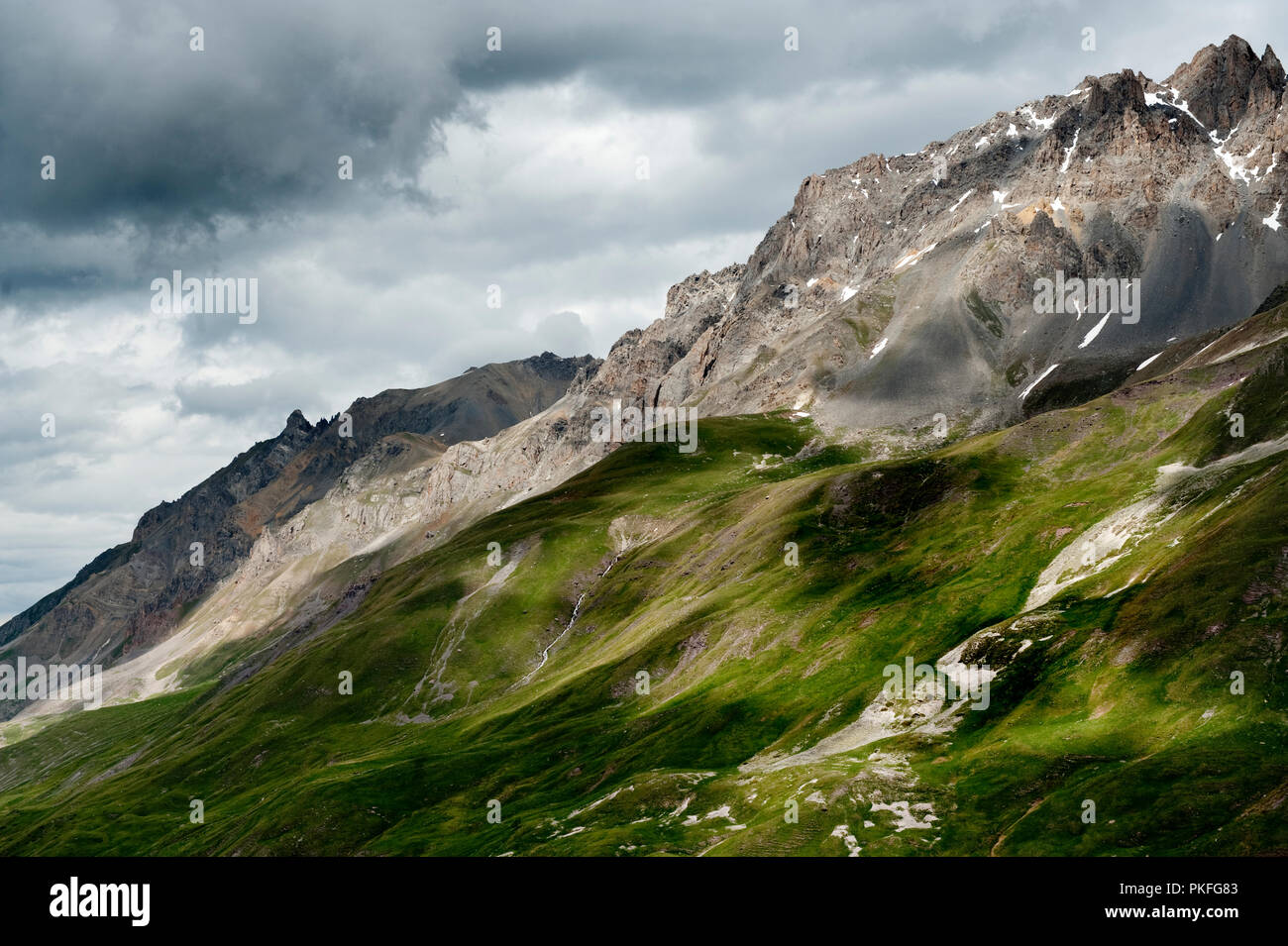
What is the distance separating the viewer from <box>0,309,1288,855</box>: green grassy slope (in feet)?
217

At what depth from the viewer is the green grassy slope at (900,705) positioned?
66000 millimetres

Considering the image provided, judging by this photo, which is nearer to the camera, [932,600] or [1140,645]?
[1140,645]

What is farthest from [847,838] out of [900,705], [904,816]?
[900,705]

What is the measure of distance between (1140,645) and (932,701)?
20310 mm

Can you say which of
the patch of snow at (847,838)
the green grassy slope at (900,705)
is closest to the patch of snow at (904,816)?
the green grassy slope at (900,705)

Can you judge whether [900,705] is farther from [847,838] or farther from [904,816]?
[847,838]

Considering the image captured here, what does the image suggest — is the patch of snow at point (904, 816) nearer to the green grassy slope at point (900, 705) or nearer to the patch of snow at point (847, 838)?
the green grassy slope at point (900, 705)

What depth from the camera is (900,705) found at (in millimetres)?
95000

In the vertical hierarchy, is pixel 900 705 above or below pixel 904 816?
above

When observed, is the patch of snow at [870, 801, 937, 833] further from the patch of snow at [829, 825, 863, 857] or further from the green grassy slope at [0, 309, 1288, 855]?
the patch of snow at [829, 825, 863, 857]

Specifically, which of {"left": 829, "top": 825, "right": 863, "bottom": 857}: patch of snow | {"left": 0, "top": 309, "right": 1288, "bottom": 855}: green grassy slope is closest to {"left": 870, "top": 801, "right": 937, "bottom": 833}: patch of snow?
{"left": 0, "top": 309, "right": 1288, "bottom": 855}: green grassy slope
